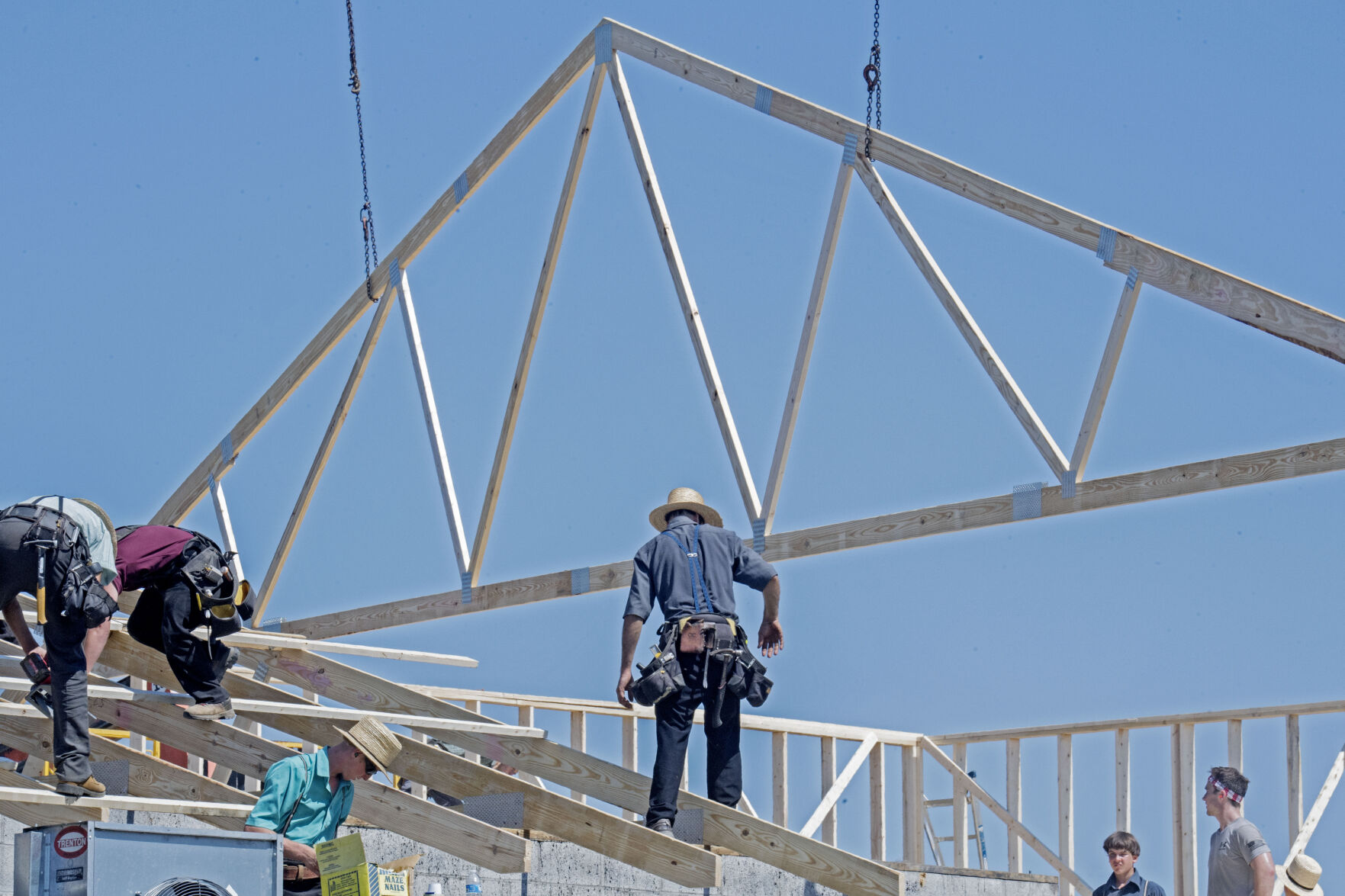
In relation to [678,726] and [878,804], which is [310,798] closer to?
[678,726]

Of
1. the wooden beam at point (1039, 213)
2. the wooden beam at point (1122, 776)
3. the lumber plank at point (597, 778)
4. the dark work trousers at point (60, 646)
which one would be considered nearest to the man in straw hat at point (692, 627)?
the lumber plank at point (597, 778)

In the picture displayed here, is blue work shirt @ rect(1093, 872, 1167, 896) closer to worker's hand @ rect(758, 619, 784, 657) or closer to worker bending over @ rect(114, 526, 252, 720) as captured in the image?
worker's hand @ rect(758, 619, 784, 657)

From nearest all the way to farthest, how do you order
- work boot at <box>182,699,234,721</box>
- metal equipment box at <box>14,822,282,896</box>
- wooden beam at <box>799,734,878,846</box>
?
Result: metal equipment box at <box>14,822,282,896</box>, work boot at <box>182,699,234,721</box>, wooden beam at <box>799,734,878,846</box>

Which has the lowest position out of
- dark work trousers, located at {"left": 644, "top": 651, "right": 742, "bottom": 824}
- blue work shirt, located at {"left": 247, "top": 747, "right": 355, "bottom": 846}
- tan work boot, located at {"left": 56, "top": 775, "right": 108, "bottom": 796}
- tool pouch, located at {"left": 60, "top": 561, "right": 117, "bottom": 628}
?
blue work shirt, located at {"left": 247, "top": 747, "right": 355, "bottom": 846}

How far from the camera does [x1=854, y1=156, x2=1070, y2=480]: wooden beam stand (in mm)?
8969

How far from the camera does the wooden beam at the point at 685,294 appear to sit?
400 inches

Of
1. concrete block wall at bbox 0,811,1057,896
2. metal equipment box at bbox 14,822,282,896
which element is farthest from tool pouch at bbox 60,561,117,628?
concrete block wall at bbox 0,811,1057,896

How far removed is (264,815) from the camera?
6.21 metres

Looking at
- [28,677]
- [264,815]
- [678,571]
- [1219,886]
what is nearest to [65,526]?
[28,677]

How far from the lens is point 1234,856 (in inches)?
291

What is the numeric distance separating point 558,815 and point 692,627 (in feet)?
3.26

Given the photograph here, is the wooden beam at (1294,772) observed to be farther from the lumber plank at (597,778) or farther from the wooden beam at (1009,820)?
the lumber plank at (597,778)

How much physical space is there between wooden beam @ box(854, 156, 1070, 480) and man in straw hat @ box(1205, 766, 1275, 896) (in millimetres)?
1969

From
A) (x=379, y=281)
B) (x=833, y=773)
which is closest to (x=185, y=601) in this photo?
(x=833, y=773)
